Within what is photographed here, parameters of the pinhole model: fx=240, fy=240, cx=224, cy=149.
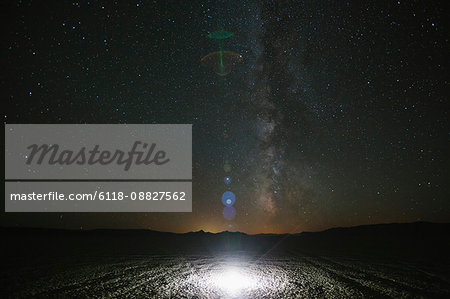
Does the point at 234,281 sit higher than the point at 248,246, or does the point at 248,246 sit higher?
the point at 234,281

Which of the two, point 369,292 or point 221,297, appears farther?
point 369,292

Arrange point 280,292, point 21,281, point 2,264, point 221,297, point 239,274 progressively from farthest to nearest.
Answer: point 2,264 < point 239,274 < point 21,281 < point 280,292 < point 221,297

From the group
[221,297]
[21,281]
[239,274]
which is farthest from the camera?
[239,274]

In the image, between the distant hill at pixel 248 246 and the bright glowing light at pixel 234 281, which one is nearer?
the bright glowing light at pixel 234 281

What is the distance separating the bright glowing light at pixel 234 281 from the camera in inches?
219

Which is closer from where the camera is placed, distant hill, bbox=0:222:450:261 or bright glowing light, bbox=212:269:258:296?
bright glowing light, bbox=212:269:258:296

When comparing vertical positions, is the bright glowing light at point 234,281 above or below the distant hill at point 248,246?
above

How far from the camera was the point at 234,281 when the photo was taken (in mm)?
6324

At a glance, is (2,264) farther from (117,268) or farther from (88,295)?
(88,295)

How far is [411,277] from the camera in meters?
6.97

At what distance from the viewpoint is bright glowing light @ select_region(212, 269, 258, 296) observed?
219 inches

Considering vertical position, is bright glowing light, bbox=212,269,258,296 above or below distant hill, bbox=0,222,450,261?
above


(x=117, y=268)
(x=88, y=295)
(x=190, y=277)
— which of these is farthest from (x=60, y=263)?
(x=190, y=277)

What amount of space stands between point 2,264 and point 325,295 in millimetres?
10947
